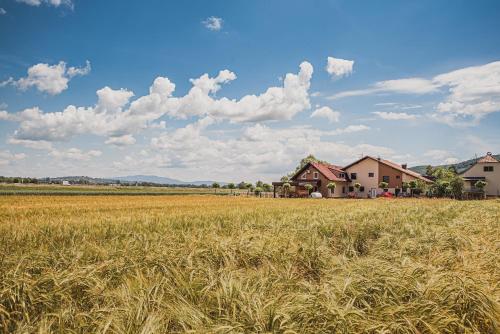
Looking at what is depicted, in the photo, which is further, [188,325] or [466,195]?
[466,195]

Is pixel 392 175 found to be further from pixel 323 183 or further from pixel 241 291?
pixel 241 291

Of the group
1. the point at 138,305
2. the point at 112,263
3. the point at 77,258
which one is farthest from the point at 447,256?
the point at 77,258

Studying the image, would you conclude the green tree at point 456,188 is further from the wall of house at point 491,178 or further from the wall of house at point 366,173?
the wall of house at point 366,173

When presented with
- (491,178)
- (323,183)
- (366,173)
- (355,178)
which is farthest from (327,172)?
(491,178)

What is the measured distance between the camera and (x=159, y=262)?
282 inches

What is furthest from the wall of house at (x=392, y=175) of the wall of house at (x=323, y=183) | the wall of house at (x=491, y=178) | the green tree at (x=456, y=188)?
the wall of house at (x=491, y=178)

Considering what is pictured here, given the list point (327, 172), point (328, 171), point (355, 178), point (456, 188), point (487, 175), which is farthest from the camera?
point (355, 178)

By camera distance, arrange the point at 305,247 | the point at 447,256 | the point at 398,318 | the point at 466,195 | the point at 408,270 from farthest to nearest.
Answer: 1. the point at 466,195
2. the point at 305,247
3. the point at 447,256
4. the point at 408,270
5. the point at 398,318

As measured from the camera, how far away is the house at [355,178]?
68.6m

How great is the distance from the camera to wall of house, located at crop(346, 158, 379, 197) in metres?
70.2

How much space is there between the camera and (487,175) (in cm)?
6981

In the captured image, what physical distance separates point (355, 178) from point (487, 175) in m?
26.6

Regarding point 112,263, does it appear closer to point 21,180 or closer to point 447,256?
point 447,256

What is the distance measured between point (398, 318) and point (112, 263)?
5417mm
